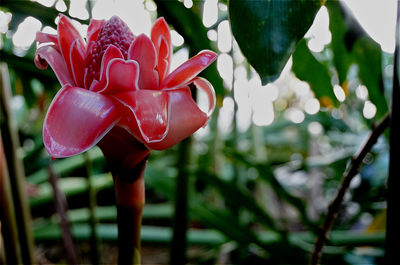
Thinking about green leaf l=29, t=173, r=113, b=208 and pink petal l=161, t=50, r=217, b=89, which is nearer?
pink petal l=161, t=50, r=217, b=89

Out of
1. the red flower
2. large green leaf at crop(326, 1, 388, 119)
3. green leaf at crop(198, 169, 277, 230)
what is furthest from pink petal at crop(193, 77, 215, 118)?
green leaf at crop(198, 169, 277, 230)

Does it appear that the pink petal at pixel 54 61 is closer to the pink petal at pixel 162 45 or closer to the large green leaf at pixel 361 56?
the pink petal at pixel 162 45

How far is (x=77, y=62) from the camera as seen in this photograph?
18 cm

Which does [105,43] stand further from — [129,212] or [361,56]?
[361,56]

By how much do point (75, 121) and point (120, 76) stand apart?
0.03 m

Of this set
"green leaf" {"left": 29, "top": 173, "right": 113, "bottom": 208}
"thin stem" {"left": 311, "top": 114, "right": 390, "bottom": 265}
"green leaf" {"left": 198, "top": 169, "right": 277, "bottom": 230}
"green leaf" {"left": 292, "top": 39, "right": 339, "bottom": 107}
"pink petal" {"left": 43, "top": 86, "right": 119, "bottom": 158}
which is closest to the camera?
"pink petal" {"left": 43, "top": 86, "right": 119, "bottom": 158}

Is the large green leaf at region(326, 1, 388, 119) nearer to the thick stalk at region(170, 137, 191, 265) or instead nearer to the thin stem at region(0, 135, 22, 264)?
the thick stalk at region(170, 137, 191, 265)

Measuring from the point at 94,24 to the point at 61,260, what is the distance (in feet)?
3.35

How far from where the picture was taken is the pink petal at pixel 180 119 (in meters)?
0.16

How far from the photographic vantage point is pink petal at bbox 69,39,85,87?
0.18 meters

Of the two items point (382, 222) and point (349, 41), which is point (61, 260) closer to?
point (382, 222)

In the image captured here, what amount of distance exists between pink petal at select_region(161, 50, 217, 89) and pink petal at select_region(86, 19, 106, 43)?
0.06 metres

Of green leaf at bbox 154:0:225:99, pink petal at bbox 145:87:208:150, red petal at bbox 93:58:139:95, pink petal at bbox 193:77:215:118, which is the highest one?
green leaf at bbox 154:0:225:99

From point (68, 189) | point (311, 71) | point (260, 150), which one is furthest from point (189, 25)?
point (68, 189)
